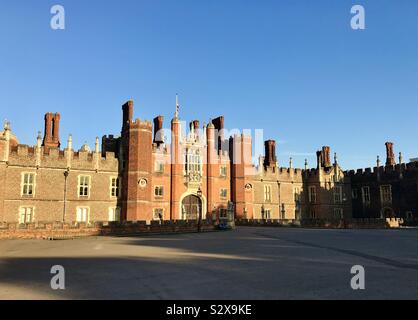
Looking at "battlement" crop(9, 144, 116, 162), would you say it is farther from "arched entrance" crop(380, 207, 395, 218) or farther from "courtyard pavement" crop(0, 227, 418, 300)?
"arched entrance" crop(380, 207, 395, 218)

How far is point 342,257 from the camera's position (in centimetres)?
1272

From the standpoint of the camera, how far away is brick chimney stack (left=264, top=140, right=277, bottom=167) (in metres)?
46.9

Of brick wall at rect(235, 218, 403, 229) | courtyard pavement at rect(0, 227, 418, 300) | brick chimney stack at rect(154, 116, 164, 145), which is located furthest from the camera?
brick chimney stack at rect(154, 116, 164, 145)

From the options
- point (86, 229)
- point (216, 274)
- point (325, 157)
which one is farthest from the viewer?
point (325, 157)

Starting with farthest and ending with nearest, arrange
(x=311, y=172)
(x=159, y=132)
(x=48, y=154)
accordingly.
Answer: (x=311, y=172)
(x=159, y=132)
(x=48, y=154)

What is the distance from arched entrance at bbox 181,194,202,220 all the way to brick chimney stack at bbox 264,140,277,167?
1257cm

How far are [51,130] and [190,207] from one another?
15224 mm

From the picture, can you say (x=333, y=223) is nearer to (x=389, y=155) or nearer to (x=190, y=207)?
(x=190, y=207)

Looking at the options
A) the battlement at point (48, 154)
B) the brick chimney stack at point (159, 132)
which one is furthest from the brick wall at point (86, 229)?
the brick chimney stack at point (159, 132)

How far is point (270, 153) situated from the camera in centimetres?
4722

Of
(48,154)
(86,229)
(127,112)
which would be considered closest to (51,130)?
(48,154)

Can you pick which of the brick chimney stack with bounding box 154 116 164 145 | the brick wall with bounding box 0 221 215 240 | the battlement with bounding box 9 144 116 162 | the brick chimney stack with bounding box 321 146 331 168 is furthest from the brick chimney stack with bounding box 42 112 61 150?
the brick chimney stack with bounding box 321 146 331 168
